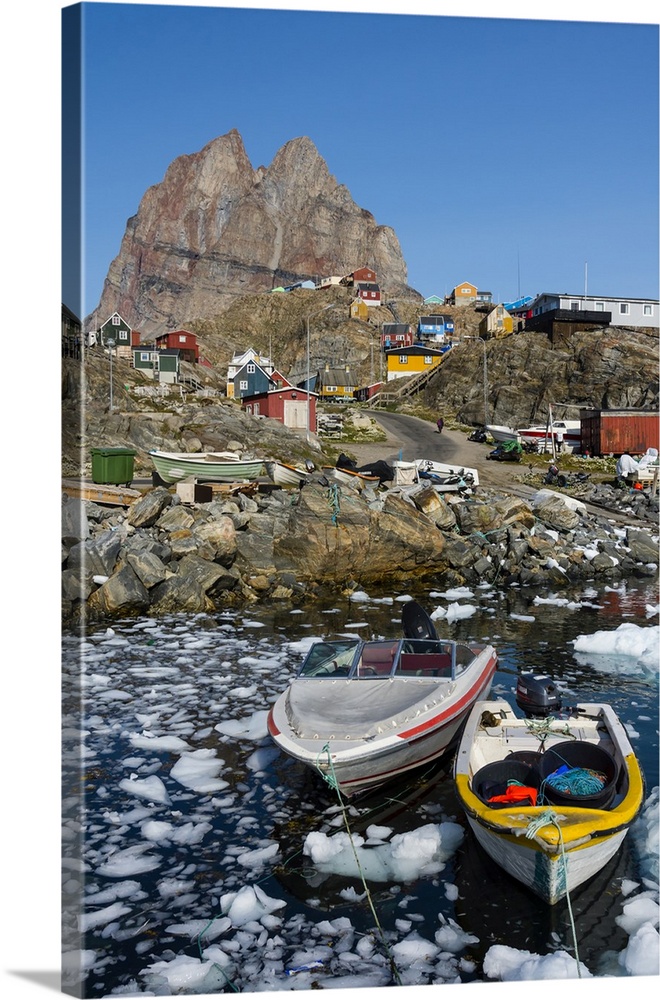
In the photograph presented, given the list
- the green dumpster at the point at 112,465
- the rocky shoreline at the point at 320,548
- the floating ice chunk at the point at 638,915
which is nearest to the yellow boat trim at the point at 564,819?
the floating ice chunk at the point at 638,915

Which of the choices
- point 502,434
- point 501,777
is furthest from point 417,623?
point 502,434

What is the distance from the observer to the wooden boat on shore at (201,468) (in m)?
26.6

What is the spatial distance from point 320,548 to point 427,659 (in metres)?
10.4

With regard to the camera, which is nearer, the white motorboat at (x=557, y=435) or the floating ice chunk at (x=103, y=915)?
the floating ice chunk at (x=103, y=915)

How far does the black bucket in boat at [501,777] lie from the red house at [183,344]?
69.9 metres

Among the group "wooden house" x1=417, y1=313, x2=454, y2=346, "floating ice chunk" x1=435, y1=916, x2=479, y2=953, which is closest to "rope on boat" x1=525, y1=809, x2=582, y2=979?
"floating ice chunk" x1=435, y1=916, x2=479, y2=953

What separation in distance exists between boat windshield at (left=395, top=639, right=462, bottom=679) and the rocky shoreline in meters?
8.08

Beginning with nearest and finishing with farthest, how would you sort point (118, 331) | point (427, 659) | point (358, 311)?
point (427, 659)
point (118, 331)
point (358, 311)

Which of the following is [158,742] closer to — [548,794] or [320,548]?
[548,794]

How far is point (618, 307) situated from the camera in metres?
63.2

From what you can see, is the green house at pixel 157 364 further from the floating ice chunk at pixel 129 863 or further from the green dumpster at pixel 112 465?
the floating ice chunk at pixel 129 863

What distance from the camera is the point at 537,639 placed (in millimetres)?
15281

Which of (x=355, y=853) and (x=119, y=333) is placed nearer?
(x=355, y=853)

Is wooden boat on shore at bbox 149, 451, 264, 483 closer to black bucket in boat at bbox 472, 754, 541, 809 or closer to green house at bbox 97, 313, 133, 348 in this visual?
black bucket in boat at bbox 472, 754, 541, 809
